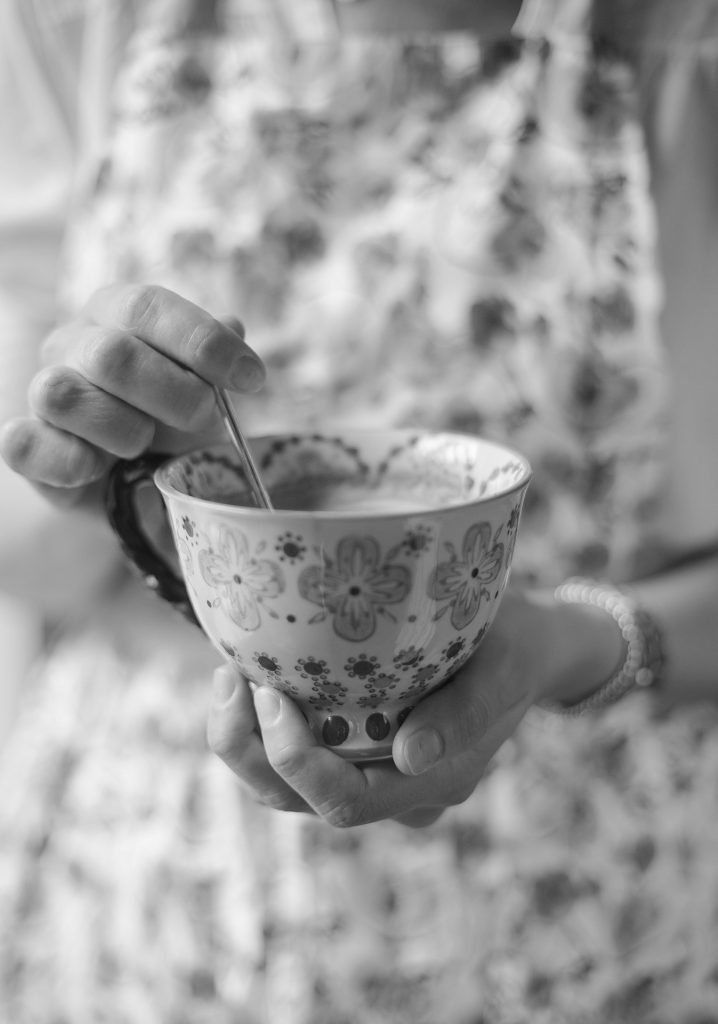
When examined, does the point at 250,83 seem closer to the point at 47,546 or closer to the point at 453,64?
the point at 453,64

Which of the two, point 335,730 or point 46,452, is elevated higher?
point 46,452

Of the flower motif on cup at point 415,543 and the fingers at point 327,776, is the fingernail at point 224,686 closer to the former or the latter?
the fingers at point 327,776

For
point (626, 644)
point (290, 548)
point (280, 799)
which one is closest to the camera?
point (290, 548)

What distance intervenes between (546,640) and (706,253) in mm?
393

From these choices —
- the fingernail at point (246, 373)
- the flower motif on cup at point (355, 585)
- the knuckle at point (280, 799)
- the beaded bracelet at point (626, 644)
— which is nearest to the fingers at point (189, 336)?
the fingernail at point (246, 373)

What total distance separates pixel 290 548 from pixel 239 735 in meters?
0.14

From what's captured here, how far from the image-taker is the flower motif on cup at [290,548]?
1.09ft

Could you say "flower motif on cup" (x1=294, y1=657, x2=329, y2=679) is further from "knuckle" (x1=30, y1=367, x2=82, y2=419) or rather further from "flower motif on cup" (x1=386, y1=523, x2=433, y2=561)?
"knuckle" (x1=30, y1=367, x2=82, y2=419)

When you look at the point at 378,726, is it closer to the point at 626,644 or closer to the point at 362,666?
the point at 362,666

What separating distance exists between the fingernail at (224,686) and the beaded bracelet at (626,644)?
277 millimetres

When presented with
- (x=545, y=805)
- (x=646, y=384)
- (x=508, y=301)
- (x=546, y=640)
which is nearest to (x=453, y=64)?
(x=508, y=301)

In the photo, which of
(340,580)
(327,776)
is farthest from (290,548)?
(327,776)

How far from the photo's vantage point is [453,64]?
2.28 ft

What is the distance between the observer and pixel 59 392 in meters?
0.40
